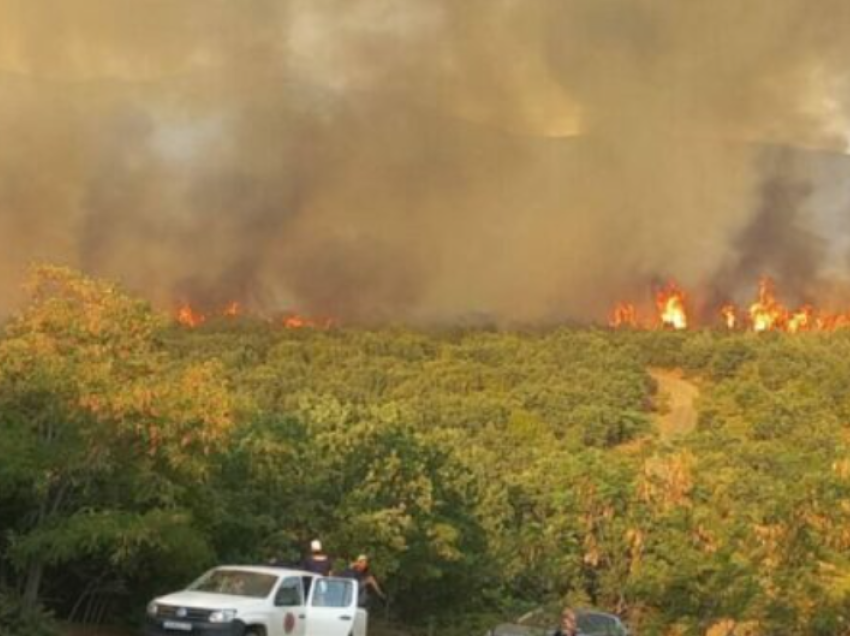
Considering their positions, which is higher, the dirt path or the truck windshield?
the dirt path

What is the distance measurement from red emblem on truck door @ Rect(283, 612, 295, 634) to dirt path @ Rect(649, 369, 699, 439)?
360 feet

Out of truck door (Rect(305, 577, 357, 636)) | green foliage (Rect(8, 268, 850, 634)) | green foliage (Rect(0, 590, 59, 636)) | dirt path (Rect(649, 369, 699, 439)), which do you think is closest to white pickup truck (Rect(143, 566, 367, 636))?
truck door (Rect(305, 577, 357, 636))

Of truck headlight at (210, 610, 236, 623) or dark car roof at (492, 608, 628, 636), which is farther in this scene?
dark car roof at (492, 608, 628, 636)

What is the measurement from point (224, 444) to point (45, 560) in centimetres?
387

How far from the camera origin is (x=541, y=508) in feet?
211

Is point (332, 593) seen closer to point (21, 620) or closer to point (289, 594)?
point (289, 594)

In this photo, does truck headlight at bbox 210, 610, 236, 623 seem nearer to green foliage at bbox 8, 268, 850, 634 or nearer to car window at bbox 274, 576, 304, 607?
car window at bbox 274, 576, 304, 607

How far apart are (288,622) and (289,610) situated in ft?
0.62

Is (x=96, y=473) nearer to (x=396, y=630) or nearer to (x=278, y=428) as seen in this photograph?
(x=278, y=428)

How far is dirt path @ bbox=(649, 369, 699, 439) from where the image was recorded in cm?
14450

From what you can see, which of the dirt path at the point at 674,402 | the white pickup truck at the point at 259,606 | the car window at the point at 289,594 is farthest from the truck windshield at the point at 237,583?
the dirt path at the point at 674,402

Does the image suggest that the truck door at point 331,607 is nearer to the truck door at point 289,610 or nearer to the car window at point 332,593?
the car window at point 332,593

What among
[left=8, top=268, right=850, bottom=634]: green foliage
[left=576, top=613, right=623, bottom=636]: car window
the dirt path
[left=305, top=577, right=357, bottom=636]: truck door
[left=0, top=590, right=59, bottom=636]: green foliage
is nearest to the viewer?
[left=305, top=577, right=357, bottom=636]: truck door

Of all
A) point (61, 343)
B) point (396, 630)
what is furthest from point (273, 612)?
point (396, 630)
